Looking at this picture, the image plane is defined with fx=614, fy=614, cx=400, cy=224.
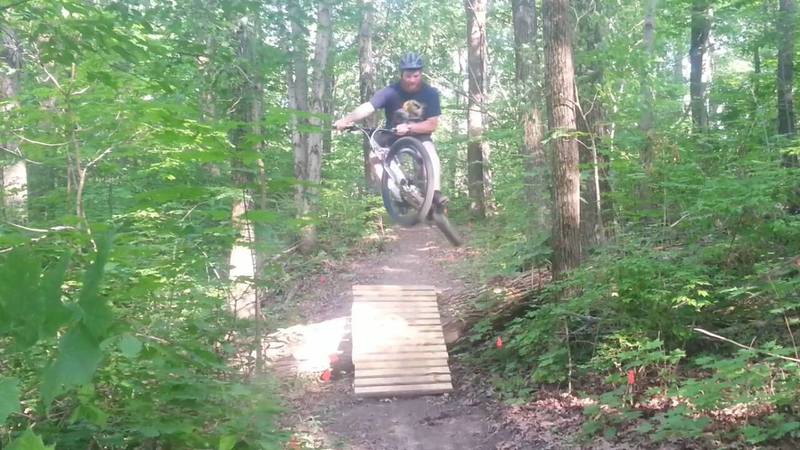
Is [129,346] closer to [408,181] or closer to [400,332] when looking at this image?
[408,181]

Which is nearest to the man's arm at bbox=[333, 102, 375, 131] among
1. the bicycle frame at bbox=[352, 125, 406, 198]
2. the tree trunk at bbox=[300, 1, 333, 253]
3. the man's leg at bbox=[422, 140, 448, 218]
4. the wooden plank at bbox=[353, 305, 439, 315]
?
the bicycle frame at bbox=[352, 125, 406, 198]

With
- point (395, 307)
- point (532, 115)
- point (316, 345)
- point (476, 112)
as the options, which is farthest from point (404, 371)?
point (476, 112)

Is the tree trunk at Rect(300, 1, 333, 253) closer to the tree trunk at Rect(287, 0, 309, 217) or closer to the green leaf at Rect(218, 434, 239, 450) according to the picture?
the tree trunk at Rect(287, 0, 309, 217)

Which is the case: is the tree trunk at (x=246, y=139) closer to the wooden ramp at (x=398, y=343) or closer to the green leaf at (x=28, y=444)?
the wooden ramp at (x=398, y=343)

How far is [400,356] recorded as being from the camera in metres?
7.31

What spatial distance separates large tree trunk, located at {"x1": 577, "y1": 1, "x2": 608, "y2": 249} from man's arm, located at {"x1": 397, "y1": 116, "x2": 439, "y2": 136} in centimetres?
201

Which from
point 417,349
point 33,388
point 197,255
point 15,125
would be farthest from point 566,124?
point 33,388

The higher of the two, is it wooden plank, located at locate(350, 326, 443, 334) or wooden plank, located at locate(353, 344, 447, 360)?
wooden plank, located at locate(350, 326, 443, 334)

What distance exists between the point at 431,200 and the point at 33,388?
13.9 feet

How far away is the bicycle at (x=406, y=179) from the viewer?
623 cm

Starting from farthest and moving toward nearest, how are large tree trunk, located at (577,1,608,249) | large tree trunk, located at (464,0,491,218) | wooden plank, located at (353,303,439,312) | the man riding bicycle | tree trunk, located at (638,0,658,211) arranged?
large tree trunk, located at (464,0,491,218) < wooden plank, located at (353,303,439,312) < large tree trunk, located at (577,1,608,249) < tree trunk, located at (638,0,658,211) < the man riding bicycle

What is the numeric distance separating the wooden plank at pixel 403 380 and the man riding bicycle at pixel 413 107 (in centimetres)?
199

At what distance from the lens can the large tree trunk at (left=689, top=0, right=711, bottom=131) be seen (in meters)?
12.0

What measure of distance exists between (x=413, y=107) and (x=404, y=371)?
302 cm
